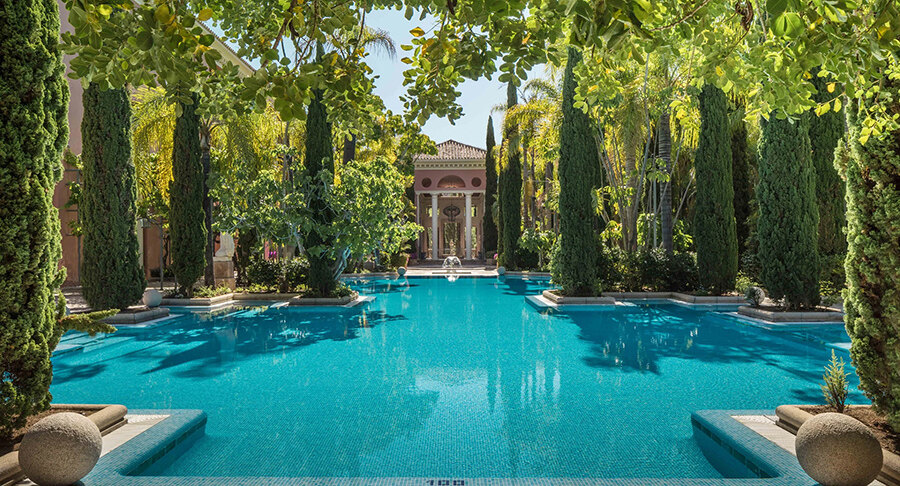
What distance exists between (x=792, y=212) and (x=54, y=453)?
12895 mm

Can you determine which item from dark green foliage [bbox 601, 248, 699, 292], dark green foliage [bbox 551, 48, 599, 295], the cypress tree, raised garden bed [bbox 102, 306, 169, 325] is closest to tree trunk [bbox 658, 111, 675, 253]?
dark green foliage [bbox 601, 248, 699, 292]

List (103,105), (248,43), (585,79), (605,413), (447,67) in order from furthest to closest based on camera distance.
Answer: (103,105), (605,413), (585,79), (248,43), (447,67)

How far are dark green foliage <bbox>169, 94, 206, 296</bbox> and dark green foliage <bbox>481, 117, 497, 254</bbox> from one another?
23534 mm

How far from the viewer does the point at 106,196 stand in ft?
37.2

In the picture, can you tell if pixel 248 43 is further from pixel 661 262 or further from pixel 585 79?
pixel 661 262

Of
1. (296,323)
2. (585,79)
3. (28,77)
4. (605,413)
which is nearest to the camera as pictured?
(585,79)

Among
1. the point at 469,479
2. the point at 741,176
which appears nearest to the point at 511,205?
the point at 741,176

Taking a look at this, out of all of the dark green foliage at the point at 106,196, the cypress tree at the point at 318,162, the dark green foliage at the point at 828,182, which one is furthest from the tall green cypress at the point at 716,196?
the dark green foliage at the point at 106,196

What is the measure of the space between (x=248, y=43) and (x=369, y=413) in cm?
405

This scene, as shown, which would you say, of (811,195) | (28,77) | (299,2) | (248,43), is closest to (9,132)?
(28,77)

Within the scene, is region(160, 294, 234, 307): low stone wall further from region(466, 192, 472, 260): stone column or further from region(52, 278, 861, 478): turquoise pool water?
region(466, 192, 472, 260): stone column

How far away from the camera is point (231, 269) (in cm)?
1705

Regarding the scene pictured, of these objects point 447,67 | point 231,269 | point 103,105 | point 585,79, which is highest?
point 103,105

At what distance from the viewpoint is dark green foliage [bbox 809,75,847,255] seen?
14.2 m
